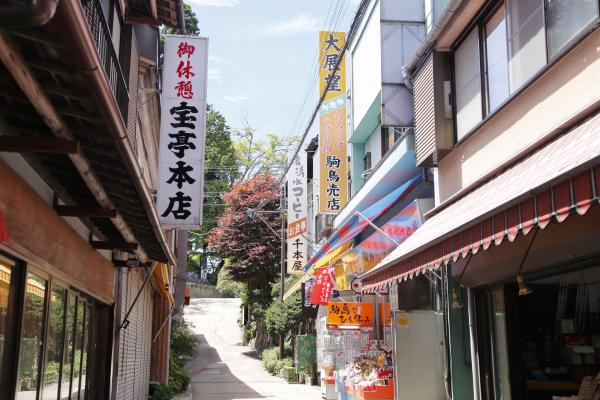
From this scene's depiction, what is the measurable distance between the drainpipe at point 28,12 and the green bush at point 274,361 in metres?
27.3

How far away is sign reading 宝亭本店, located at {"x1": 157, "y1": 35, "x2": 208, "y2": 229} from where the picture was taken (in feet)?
36.0

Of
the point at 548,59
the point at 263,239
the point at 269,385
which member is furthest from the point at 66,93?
the point at 263,239

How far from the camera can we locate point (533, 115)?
784 cm

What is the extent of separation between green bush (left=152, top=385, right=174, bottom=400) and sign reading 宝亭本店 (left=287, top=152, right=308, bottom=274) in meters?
9.16

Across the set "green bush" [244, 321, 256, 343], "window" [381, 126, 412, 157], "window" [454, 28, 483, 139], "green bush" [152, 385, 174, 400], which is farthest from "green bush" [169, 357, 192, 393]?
"green bush" [244, 321, 256, 343]

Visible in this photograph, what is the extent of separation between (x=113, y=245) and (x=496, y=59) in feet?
19.3

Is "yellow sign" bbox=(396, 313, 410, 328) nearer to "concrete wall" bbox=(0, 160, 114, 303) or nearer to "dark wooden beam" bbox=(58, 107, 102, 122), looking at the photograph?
"concrete wall" bbox=(0, 160, 114, 303)

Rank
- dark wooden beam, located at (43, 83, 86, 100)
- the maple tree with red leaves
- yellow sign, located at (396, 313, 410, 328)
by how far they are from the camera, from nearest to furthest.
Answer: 1. dark wooden beam, located at (43, 83, 86, 100)
2. yellow sign, located at (396, 313, 410, 328)
3. the maple tree with red leaves

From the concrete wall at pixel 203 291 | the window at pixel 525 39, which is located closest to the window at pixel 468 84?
the window at pixel 525 39

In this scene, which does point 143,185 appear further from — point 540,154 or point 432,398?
point 432,398

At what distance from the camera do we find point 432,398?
37.4ft

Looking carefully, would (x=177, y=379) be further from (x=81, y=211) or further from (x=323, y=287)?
(x=81, y=211)

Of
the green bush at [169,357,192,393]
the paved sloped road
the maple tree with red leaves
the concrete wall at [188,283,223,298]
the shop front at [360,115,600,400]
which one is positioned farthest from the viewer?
the concrete wall at [188,283,223,298]

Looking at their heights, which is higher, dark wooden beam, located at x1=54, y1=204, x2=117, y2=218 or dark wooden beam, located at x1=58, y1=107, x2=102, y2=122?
dark wooden beam, located at x1=58, y1=107, x2=102, y2=122
